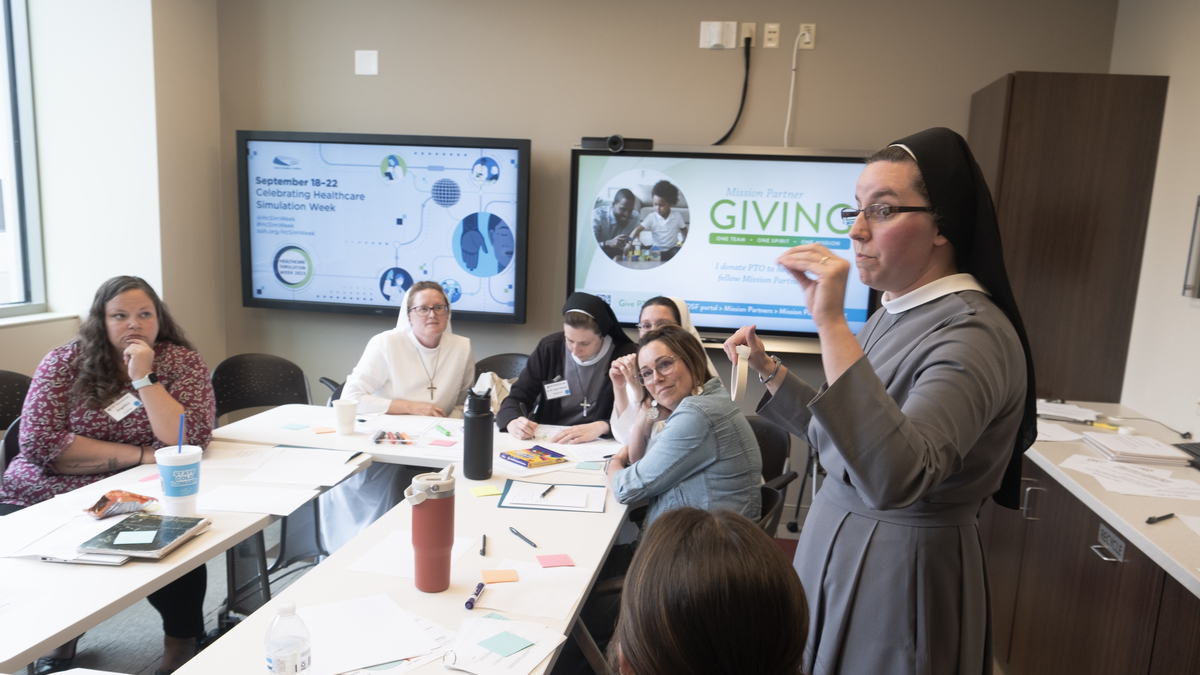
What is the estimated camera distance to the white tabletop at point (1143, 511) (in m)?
1.57

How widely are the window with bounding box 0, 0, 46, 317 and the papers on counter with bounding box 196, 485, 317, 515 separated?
2.59 metres

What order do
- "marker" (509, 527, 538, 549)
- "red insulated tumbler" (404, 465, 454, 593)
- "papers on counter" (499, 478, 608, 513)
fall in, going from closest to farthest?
1. "red insulated tumbler" (404, 465, 454, 593)
2. "marker" (509, 527, 538, 549)
3. "papers on counter" (499, 478, 608, 513)

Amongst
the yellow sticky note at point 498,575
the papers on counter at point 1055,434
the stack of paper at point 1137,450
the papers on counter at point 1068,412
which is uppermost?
the stack of paper at point 1137,450

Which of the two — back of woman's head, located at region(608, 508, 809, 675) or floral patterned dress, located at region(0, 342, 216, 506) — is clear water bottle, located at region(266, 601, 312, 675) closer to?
back of woman's head, located at region(608, 508, 809, 675)

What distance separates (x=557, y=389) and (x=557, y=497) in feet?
3.83

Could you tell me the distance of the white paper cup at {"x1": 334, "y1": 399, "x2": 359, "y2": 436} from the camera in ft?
8.82

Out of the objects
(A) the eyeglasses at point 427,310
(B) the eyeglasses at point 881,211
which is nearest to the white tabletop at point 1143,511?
(B) the eyeglasses at point 881,211

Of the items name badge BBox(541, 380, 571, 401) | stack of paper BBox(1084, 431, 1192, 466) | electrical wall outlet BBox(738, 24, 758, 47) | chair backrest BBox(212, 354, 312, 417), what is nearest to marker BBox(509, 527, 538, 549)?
name badge BBox(541, 380, 571, 401)

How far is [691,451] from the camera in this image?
2.06m

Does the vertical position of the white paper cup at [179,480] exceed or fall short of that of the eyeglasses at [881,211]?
it falls short

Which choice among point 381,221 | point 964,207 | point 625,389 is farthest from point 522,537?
point 381,221

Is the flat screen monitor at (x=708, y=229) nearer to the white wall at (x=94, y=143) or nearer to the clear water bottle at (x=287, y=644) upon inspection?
the white wall at (x=94, y=143)

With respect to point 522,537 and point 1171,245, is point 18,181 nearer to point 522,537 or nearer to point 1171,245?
point 522,537

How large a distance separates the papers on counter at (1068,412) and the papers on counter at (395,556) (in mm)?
2499
